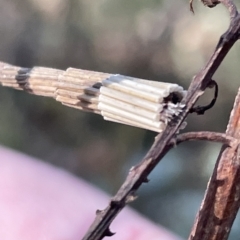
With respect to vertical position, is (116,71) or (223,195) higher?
(116,71)

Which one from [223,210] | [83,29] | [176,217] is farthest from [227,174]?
[83,29]

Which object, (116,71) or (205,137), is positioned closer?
(205,137)

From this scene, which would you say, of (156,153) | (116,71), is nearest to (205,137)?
(156,153)

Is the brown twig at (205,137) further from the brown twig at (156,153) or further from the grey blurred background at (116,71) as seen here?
the grey blurred background at (116,71)

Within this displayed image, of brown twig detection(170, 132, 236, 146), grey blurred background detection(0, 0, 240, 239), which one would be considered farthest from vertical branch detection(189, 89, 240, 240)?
grey blurred background detection(0, 0, 240, 239)

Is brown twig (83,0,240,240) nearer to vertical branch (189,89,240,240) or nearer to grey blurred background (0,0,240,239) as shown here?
vertical branch (189,89,240,240)

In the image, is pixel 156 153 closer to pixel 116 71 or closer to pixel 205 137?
pixel 205 137
